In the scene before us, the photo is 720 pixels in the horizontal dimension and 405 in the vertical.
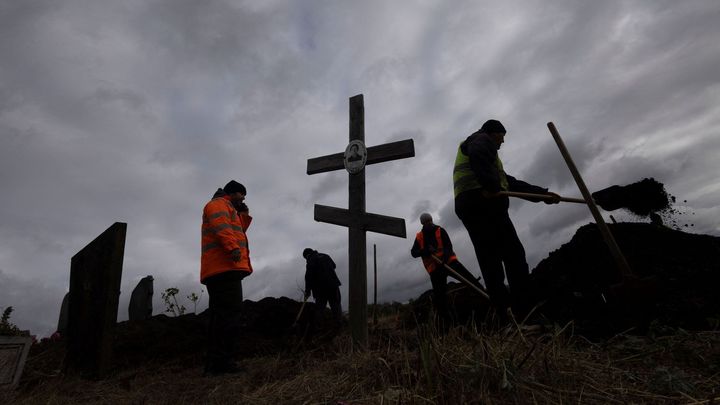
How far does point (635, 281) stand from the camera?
3051 mm

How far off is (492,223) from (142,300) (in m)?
8.51

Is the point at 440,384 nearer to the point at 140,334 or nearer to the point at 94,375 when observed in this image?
the point at 94,375

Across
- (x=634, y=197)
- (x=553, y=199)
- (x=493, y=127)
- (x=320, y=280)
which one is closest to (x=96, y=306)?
(x=320, y=280)

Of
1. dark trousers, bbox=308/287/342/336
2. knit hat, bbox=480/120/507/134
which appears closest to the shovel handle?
knit hat, bbox=480/120/507/134

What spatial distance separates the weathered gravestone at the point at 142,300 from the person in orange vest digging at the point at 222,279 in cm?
599

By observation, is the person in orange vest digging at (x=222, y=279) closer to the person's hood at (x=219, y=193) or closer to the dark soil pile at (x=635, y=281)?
the person's hood at (x=219, y=193)

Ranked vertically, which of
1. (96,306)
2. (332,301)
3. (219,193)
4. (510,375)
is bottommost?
(510,375)

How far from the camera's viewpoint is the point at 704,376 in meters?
2.07

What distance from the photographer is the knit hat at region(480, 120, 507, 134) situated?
13.9 feet

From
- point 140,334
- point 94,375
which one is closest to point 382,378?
point 94,375

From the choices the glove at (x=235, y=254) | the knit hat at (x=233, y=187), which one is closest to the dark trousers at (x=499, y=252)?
the glove at (x=235, y=254)

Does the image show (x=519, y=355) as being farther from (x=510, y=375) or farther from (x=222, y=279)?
(x=222, y=279)

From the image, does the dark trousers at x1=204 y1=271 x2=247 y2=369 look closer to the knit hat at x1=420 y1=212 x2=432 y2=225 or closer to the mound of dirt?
the mound of dirt

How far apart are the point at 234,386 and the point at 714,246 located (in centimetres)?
806
